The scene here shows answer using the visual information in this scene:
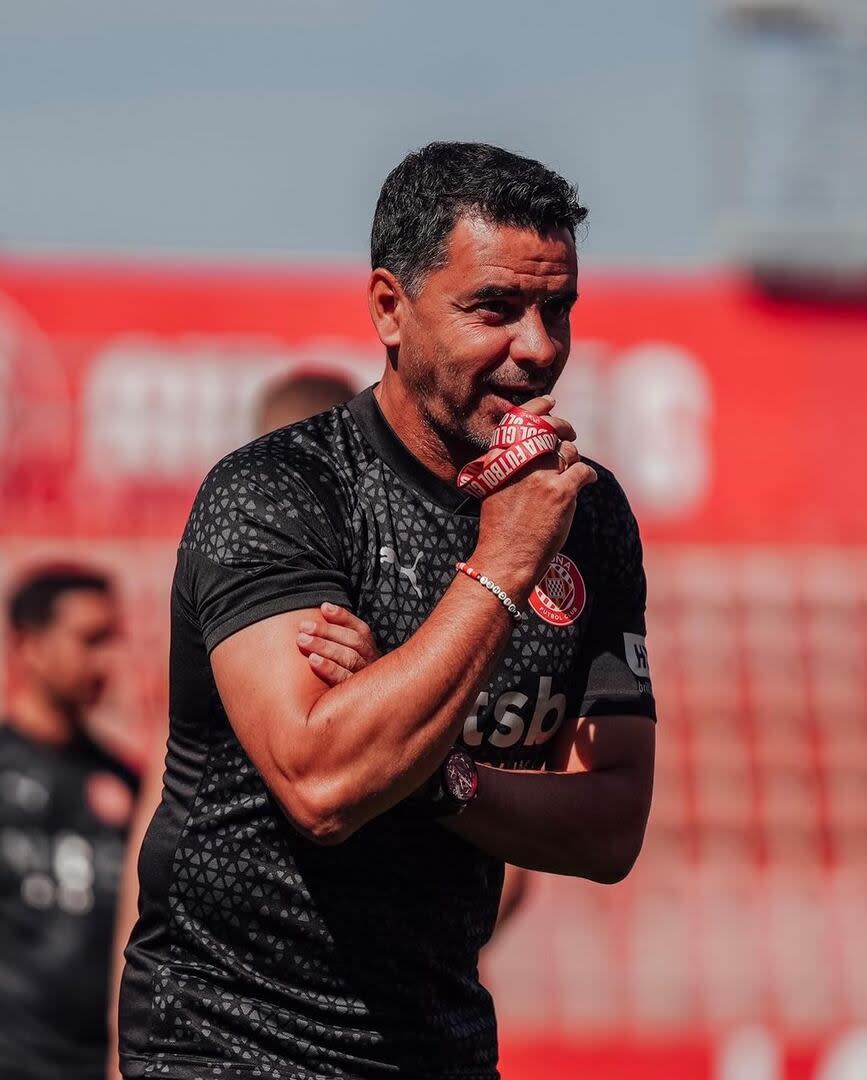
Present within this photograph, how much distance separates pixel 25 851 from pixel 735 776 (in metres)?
6.02

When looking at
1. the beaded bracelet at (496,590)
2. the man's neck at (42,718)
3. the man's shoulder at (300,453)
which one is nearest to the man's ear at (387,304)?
the man's shoulder at (300,453)

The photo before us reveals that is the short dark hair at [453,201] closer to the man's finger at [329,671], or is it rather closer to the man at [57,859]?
the man's finger at [329,671]

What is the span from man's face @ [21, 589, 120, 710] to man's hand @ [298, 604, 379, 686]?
3.59 metres

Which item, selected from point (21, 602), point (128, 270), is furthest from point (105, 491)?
point (21, 602)

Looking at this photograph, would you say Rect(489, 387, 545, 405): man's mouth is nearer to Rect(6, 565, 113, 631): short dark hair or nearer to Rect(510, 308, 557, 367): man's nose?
Rect(510, 308, 557, 367): man's nose

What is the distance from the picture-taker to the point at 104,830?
18.7ft

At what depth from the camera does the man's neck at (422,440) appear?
10.1 feet

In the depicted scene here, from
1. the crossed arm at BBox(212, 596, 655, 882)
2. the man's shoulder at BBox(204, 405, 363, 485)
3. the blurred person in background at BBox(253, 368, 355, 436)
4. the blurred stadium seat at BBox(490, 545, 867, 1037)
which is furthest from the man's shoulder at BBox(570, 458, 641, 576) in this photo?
the blurred stadium seat at BBox(490, 545, 867, 1037)

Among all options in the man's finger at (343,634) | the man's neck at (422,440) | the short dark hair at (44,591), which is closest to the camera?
the man's finger at (343,634)

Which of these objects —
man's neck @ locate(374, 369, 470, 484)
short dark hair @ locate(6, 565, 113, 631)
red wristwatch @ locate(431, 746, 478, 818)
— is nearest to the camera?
red wristwatch @ locate(431, 746, 478, 818)

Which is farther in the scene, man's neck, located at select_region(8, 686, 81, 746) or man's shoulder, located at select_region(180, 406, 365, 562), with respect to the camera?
man's neck, located at select_region(8, 686, 81, 746)

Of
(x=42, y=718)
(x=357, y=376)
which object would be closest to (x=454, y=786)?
(x=42, y=718)

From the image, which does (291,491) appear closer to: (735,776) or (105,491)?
(735,776)

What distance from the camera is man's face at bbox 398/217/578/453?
2.95 metres
